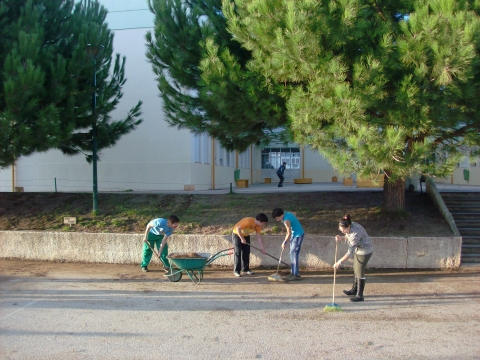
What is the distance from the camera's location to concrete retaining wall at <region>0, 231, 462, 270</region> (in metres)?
9.05

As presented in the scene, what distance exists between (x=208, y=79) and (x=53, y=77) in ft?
13.1

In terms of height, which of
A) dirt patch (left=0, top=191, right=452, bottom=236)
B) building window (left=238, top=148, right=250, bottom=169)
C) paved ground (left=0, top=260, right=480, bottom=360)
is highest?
building window (left=238, top=148, right=250, bottom=169)

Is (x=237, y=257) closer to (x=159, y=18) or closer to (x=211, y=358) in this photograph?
(x=211, y=358)

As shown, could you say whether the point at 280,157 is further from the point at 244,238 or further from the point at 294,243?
the point at 294,243

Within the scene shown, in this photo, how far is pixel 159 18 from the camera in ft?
31.9

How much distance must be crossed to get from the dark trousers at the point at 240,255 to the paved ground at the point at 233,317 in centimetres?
25

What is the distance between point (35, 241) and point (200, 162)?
8899mm

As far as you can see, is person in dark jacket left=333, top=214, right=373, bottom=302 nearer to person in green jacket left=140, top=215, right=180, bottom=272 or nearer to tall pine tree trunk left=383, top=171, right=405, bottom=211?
person in green jacket left=140, top=215, right=180, bottom=272

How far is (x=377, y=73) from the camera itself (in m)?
7.25

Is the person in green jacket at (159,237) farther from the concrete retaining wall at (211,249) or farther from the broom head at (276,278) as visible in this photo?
the broom head at (276,278)

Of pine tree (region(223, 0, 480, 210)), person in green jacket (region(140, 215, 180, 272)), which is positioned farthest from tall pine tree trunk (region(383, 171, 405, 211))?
person in green jacket (region(140, 215, 180, 272))

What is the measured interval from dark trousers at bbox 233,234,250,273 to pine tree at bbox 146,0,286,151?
230 cm

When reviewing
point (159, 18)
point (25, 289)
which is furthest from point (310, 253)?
point (159, 18)

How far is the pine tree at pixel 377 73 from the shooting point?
22.6 feet
